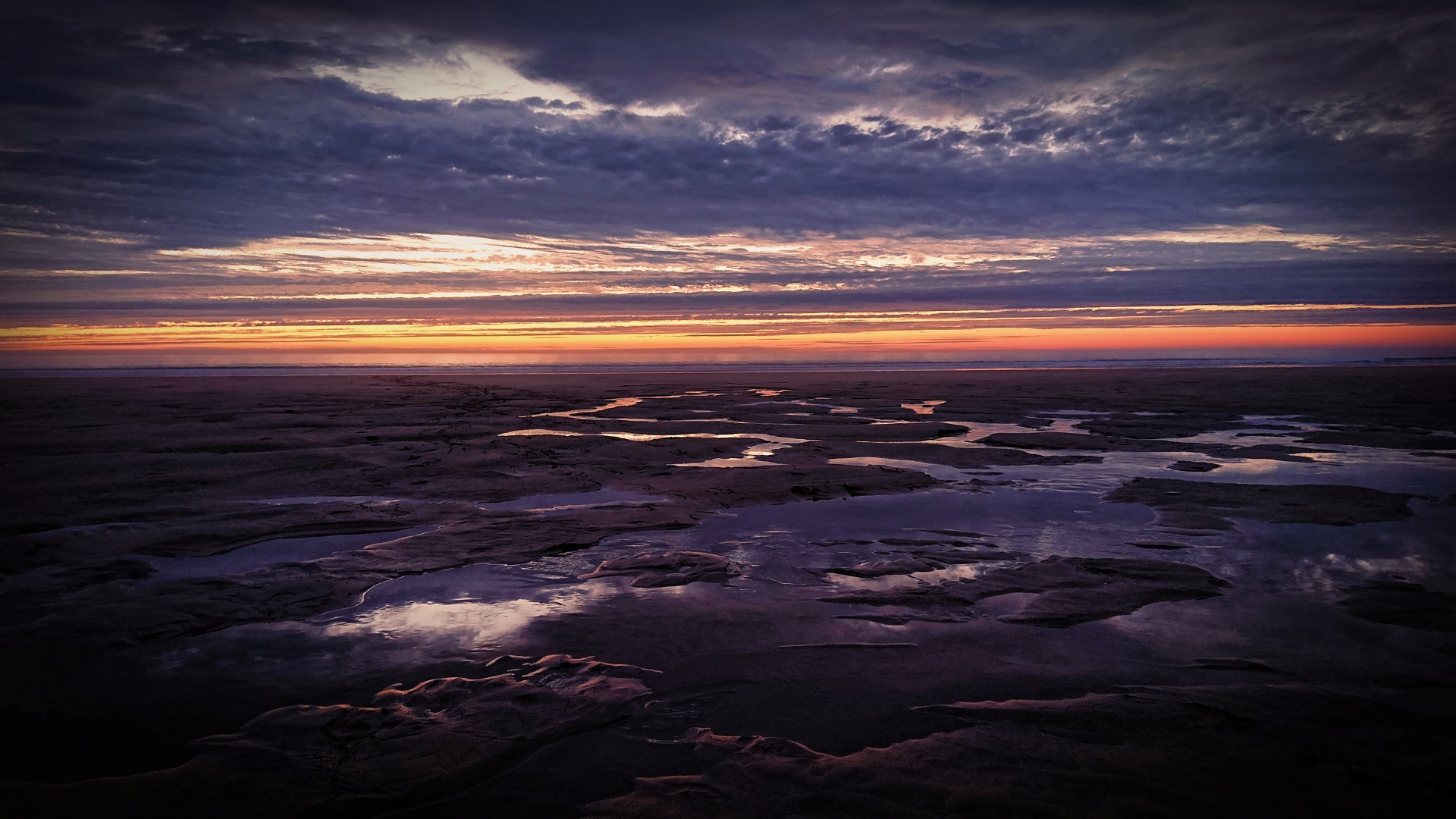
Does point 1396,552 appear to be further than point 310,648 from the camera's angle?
Yes

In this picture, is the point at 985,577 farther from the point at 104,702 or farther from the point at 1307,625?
the point at 104,702

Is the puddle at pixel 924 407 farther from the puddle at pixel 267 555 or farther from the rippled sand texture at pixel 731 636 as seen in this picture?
the puddle at pixel 267 555

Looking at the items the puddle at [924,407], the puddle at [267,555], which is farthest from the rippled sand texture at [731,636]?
the puddle at [924,407]

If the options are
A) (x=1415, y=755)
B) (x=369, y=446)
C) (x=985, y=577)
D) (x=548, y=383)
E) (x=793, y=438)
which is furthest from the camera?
(x=548, y=383)

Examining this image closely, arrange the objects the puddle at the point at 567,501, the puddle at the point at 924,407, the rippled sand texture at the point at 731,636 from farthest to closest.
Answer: the puddle at the point at 924,407, the puddle at the point at 567,501, the rippled sand texture at the point at 731,636

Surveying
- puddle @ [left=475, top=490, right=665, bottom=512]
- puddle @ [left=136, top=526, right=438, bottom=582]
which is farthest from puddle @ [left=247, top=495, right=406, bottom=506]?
puddle @ [left=136, top=526, right=438, bottom=582]

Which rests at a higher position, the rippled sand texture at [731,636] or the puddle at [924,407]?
the puddle at [924,407]

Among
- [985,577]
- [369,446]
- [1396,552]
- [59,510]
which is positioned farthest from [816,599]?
[369,446]

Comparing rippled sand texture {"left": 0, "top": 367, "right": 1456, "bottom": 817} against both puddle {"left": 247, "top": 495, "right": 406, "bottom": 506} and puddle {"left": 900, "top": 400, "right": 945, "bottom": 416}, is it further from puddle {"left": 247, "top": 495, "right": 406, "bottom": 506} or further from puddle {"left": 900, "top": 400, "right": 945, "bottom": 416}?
puddle {"left": 900, "top": 400, "right": 945, "bottom": 416}
